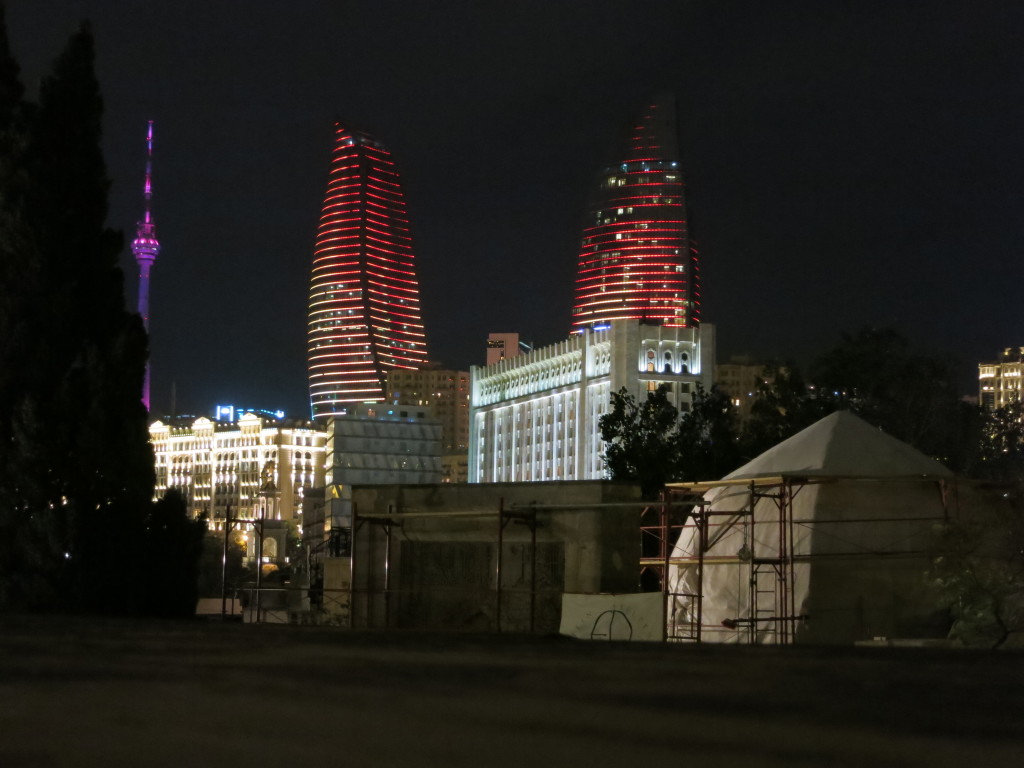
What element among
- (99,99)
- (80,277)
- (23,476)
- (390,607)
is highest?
(99,99)

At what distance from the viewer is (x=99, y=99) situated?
23.2 metres

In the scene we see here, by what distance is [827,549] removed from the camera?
2488 centimetres

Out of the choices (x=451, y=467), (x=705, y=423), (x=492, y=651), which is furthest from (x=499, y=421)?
(x=492, y=651)

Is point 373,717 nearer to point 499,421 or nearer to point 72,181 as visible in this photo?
point 72,181

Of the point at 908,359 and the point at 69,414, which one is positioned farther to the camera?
the point at 908,359

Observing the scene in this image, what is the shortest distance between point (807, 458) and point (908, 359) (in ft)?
107

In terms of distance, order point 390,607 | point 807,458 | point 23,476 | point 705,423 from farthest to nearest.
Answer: point 705,423, point 807,458, point 390,607, point 23,476

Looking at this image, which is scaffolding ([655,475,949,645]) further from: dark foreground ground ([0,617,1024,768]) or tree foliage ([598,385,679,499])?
tree foliage ([598,385,679,499])

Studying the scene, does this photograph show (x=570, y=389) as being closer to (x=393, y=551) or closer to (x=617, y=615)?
(x=393, y=551)

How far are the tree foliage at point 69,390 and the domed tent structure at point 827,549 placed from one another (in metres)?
10.5

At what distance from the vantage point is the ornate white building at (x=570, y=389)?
443 feet

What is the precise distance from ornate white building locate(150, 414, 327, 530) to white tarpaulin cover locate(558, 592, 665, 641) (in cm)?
14885

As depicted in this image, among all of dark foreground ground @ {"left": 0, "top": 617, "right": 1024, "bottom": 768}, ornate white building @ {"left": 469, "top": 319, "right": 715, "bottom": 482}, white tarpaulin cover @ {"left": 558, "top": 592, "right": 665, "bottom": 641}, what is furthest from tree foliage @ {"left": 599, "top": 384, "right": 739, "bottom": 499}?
ornate white building @ {"left": 469, "top": 319, "right": 715, "bottom": 482}

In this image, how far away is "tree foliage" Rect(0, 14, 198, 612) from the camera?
20.6m
